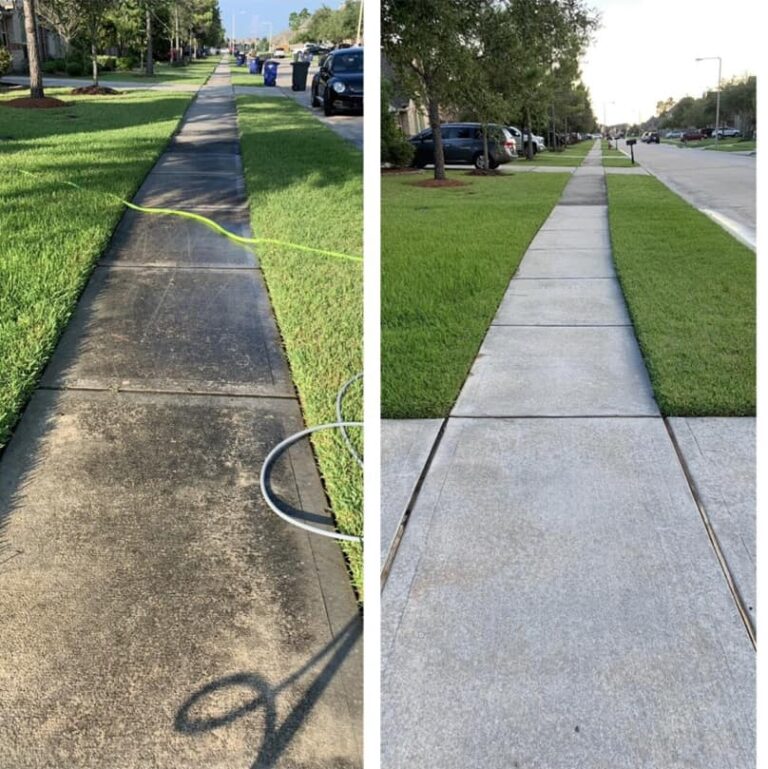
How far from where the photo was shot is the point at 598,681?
7.57 ft

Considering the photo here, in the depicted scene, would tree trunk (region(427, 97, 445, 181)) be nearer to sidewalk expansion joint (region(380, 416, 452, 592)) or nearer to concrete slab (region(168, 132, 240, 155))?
concrete slab (region(168, 132, 240, 155))

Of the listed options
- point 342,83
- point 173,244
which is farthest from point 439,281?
point 342,83

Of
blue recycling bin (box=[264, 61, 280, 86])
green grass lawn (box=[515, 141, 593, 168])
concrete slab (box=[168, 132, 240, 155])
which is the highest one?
blue recycling bin (box=[264, 61, 280, 86])

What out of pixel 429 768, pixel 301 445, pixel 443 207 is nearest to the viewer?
pixel 429 768

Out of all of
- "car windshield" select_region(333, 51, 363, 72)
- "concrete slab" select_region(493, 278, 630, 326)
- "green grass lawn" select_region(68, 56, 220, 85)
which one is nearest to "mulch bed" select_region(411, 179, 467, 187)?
"car windshield" select_region(333, 51, 363, 72)

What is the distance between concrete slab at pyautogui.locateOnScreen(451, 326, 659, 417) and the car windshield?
11.0 m

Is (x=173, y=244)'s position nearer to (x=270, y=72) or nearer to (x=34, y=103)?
(x=34, y=103)

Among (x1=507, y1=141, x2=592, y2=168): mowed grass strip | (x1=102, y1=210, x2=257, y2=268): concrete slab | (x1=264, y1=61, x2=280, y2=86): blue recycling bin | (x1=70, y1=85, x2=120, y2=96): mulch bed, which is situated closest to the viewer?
(x1=102, y1=210, x2=257, y2=268): concrete slab

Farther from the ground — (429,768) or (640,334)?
(640,334)

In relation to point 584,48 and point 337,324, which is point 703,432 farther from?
point 584,48

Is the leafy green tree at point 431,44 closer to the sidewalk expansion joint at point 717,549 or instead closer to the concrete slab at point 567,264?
the concrete slab at point 567,264

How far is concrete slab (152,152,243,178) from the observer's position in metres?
8.84

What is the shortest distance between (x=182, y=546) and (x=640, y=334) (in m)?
3.48
